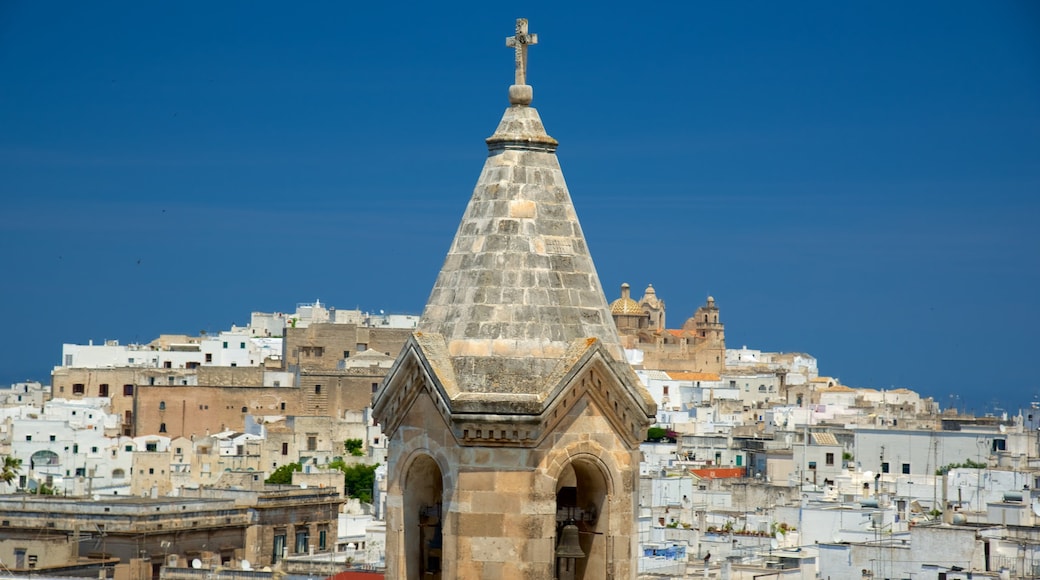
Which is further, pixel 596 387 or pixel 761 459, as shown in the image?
pixel 761 459

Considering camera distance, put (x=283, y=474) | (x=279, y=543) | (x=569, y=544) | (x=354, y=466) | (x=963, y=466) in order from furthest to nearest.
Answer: (x=354, y=466), (x=283, y=474), (x=963, y=466), (x=279, y=543), (x=569, y=544)

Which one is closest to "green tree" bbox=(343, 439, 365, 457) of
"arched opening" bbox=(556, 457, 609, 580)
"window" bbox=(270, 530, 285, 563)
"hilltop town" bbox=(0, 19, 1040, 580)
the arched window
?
"hilltop town" bbox=(0, 19, 1040, 580)

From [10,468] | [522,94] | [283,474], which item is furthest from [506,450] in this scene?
[283,474]

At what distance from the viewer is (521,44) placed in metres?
8.04

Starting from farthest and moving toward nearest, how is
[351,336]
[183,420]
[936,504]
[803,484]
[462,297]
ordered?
[351,336] < [183,420] < [803,484] < [936,504] < [462,297]

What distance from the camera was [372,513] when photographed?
55.9 meters

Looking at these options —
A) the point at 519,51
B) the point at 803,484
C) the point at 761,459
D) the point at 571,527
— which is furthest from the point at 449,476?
the point at 761,459

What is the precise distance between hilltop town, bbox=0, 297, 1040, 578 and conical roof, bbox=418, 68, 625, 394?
46.4 feet

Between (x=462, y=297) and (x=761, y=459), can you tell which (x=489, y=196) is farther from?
(x=761, y=459)

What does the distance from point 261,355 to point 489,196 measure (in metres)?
86.1

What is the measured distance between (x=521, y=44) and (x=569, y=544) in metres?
1.96

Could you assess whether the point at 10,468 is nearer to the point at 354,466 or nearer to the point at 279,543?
the point at 354,466

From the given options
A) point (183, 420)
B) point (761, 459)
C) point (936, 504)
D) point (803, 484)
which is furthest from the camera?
point (183, 420)

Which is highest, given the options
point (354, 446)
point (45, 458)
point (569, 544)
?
point (354, 446)
